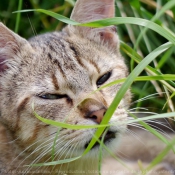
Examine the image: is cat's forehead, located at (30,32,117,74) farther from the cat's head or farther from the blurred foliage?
the blurred foliage

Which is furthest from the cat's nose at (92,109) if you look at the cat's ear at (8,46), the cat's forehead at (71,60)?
the cat's ear at (8,46)

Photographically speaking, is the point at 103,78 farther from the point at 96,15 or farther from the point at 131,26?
the point at 131,26

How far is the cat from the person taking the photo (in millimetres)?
2150

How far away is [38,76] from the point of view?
2.29m

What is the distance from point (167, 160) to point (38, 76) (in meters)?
0.95

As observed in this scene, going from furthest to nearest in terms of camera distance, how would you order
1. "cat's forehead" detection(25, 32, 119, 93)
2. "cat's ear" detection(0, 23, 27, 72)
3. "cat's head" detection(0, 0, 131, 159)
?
1. "cat's ear" detection(0, 23, 27, 72)
2. "cat's forehead" detection(25, 32, 119, 93)
3. "cat's head" detection(0, 0, 131, 159)

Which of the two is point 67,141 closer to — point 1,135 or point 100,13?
point 1,135

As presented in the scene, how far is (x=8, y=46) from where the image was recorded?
7.82 ft

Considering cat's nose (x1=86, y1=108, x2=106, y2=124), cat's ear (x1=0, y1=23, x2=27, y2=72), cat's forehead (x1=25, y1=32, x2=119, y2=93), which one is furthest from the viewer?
cat's ear (x1=0, y1=23, x2=27, y2=72)

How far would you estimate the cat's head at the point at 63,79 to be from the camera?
2.13 meters

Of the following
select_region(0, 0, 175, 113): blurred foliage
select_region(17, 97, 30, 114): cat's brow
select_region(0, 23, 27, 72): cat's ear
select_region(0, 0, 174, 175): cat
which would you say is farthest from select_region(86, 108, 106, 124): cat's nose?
select_region(0, 0, 175, 113): blurred foliage

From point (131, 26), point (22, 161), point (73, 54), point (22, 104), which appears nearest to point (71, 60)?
point (73, 54)

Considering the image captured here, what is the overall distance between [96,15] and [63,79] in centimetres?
51

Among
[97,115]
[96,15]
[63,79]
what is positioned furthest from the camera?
[96,15]
